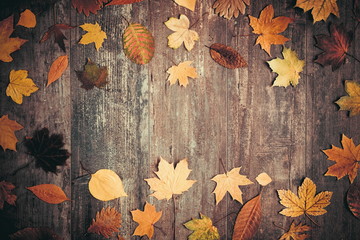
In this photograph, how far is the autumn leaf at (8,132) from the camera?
3.38 feet

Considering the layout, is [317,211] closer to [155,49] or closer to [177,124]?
[177,124]

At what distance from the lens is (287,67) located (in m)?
1.05

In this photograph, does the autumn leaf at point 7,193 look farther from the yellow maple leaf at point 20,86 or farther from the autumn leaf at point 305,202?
the autumn leaf at point 305,202

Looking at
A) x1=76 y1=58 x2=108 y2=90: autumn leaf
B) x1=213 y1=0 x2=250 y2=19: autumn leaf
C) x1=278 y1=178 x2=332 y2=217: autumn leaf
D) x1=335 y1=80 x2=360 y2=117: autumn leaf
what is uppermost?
x1=213 y1=0 x2=250 y2=19: autumn leaf

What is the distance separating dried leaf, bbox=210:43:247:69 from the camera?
3.39ft

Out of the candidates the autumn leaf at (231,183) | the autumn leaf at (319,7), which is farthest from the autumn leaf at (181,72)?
the autumn leaf at (319,7)

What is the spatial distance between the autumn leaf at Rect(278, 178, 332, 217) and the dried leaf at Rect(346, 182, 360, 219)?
0.10 metres

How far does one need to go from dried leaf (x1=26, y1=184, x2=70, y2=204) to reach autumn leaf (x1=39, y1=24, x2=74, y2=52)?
63cm

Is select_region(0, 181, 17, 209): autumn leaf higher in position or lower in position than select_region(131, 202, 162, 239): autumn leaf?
higher

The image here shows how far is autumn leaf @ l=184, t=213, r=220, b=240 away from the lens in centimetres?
106

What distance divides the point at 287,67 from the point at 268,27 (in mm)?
204

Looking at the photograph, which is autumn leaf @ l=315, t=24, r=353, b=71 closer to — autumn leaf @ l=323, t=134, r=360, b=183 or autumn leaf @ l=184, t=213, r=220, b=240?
autumn leaf @ l=323, t=134, r=360, b=183

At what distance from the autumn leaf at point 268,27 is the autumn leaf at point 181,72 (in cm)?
33

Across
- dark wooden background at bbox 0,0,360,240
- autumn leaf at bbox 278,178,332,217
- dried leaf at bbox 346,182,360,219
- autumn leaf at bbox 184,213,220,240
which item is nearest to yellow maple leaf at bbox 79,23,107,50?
dark wooden background at bbox 0,0,360,240
